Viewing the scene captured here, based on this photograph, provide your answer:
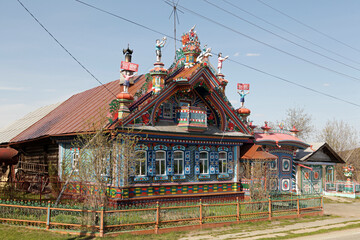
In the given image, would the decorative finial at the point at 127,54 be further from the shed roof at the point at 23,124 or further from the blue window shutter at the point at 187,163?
the shed roof at the point at 23,124

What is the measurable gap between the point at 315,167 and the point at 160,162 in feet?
56.1

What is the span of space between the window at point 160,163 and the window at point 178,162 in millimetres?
799

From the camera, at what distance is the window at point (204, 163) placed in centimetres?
2241

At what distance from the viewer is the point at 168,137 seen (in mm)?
20453

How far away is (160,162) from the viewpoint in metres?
20.5

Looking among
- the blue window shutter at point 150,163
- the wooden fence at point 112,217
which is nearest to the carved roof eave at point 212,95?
the blue window shutter at point 150,163

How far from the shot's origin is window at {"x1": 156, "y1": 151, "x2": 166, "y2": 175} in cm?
2039

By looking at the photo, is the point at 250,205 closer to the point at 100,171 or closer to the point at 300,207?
the point at 300,207

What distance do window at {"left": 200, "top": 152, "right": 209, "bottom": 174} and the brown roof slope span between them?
223 inches

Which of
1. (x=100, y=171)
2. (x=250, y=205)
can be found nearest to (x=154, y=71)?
(x=100, y=171)

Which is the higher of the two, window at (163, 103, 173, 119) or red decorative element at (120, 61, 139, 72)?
red decorative element at (120, 61, 139, 72)

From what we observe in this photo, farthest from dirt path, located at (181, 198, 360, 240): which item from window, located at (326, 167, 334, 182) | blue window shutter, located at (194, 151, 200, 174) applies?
window, located at (326, 167, 334, 182)

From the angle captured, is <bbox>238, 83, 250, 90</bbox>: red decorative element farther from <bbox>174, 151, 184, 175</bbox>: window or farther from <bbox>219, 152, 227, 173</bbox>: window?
<bbox>174, 151, 184, 175</bbox>: window

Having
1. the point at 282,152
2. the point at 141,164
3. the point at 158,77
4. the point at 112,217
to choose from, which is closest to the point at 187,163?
the point at 141,164
